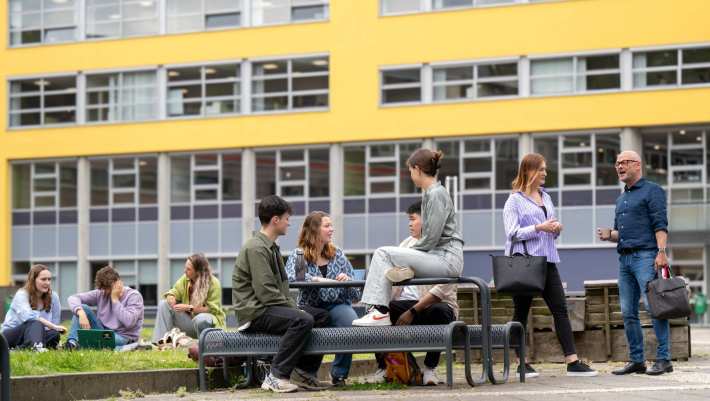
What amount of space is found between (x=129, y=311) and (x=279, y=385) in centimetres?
643

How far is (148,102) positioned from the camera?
49.2 meters

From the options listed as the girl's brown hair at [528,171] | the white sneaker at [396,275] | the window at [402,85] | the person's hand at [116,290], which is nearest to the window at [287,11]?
the window at [402,85]

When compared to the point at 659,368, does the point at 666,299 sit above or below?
above

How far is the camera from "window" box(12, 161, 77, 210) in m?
50.5

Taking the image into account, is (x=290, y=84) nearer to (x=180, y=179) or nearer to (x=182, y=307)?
(x=180, y=179)

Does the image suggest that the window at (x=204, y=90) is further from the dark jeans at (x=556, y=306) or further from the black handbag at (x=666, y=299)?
the black handbag at (x=666, y=299)

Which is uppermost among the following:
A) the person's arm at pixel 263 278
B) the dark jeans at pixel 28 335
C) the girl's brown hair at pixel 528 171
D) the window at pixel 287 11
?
the window at pixel 287 11

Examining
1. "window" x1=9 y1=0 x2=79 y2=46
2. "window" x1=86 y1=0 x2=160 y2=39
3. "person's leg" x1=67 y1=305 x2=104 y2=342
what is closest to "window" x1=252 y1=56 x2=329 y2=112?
"window" x1=86 y1=0 x2=160 y2=39

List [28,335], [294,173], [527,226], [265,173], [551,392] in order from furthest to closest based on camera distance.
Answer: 1. [265,173]
2. [294,173]
3. [28,335]
4. [527,226]
5. [551,392]

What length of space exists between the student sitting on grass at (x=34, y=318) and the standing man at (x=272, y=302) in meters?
4.98

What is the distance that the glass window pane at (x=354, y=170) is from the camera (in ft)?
153

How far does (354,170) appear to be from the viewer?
153 feet

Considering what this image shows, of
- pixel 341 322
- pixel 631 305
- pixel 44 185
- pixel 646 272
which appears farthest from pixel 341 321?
pixel 44 185

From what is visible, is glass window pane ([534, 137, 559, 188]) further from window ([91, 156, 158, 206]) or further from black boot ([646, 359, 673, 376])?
black boot ([646, 359, 673, 376])
